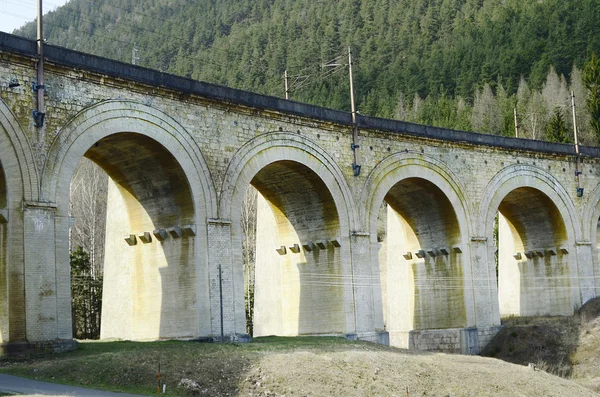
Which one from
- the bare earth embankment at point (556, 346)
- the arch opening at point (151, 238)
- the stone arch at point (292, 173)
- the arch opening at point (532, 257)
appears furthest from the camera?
the arch opening at point (532, 257)

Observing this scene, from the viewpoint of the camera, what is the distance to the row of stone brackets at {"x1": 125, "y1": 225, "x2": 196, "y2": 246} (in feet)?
97.5

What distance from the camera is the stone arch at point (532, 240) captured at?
42.0 metres

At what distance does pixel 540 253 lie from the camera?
4538 cm

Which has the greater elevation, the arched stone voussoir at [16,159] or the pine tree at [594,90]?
the pine tree at [594,90]

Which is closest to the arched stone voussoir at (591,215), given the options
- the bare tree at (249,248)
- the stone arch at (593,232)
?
the stone arch at (593,232)

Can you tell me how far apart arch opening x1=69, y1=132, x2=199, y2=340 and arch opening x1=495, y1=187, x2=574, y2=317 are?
19698 mm

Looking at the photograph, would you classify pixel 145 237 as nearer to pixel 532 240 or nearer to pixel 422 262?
pixel 422 262

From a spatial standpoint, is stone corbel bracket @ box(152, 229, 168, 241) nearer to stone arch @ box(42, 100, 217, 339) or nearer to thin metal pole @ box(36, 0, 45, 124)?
stone arch @ box(42, 100, 217, 339)

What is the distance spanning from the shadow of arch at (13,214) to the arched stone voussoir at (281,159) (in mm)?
7508

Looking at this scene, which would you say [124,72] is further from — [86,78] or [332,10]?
[332,10]

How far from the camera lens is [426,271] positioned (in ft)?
133

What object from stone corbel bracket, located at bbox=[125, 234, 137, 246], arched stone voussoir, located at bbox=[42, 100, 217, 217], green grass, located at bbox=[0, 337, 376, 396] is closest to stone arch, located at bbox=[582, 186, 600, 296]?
arched stone voussoir, located at bbox=[42, 100, 217, 217]

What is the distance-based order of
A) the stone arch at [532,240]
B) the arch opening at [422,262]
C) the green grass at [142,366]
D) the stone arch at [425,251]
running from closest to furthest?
the green grass at [142,366]
the stone arch at [425,251]
the arch opening at [422,262]
the stone arch at [532,240]

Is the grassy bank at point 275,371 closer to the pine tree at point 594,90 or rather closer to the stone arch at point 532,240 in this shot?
the stone arch at point 532,240
